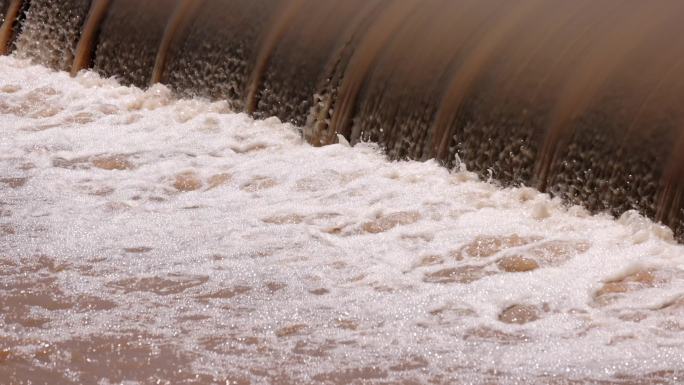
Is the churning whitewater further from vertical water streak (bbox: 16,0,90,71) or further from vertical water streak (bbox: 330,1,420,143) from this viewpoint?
vertical water streak (bbox: 16,0,90,71)

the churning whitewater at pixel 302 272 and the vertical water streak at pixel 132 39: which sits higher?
the vertical water streak at pixel 132 39

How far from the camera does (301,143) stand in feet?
18.1

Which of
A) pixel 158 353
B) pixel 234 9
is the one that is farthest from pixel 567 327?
pixel 234 9

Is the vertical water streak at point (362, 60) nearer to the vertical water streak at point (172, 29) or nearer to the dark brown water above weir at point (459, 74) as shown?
the dark brown water above weir at point (459, 74)

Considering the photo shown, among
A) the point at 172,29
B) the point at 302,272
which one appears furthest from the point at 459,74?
the point at 172,29

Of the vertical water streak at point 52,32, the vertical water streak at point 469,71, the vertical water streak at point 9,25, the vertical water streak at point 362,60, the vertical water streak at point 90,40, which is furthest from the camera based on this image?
the vertical water streak at point 9,25

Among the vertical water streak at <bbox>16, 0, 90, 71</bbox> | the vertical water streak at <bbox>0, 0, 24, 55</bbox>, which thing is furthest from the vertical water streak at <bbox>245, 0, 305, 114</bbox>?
the vertical water streak at <bbox>0, 0, 24, 55</bbox>

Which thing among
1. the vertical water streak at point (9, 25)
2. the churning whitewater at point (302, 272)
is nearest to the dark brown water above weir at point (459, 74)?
the churning whitewater at point (302, 272)

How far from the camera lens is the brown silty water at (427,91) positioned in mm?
3605

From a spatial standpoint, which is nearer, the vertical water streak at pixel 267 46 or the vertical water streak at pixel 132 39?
the vertical water streak at pixel 267 46

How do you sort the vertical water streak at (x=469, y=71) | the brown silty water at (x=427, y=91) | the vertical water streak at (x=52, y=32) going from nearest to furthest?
the brown silty water at (x=427, y=91) < the vertical water streak at (x=469, y=71) < the vertical water streak at (x=52, y=32)

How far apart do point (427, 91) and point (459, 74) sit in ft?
0.59

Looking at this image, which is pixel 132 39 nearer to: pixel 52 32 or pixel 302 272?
pixel 52 32

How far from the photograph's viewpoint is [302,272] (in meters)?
3.95
